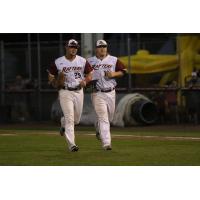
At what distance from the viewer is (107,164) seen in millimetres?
10320

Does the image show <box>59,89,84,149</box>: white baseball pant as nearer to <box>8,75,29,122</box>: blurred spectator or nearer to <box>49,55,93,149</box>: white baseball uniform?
<box>49,55,93,149</box>: white baseball uniform

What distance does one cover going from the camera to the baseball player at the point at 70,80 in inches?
468

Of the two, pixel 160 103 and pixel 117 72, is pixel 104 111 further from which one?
pixel 160 103

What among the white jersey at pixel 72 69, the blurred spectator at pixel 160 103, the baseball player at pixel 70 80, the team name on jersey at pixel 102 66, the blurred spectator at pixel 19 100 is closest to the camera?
the baseball player at pixel 70 80

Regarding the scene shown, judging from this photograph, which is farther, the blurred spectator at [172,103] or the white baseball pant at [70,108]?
the blurred spectator at [172,103]

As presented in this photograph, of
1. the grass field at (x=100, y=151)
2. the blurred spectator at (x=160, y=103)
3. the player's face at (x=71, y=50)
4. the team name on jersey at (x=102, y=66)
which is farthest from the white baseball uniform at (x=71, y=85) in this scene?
the blurred spectator at (x=160, y=103)

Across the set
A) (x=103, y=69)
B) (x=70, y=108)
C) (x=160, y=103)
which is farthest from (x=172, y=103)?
Result: (x=70, y=108)

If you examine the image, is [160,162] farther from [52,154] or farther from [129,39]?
[129,39]

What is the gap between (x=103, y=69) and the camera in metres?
12.4

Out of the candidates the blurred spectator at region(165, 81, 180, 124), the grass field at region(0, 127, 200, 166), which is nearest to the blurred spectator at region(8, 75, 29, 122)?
the blurred spectator at region(165, 81, 180, 124)

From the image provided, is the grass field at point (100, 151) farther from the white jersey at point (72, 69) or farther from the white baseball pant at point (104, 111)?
the white jersey at point (72, 69)

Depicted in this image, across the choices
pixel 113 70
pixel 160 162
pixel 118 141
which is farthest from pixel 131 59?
pixel 160 162

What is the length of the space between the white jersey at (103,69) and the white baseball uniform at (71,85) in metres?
0.32

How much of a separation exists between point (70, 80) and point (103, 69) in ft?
2.38
